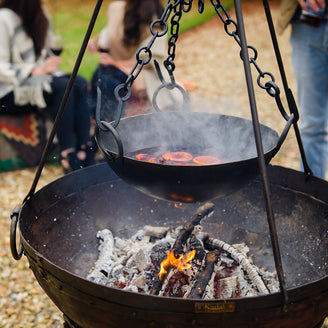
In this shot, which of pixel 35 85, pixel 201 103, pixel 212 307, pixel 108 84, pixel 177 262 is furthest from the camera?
pixel 201 103

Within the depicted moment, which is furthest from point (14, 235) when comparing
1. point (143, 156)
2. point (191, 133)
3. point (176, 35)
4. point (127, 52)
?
point (127, 52)

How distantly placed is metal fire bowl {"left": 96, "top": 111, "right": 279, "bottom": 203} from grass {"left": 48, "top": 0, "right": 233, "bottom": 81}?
16.3ft

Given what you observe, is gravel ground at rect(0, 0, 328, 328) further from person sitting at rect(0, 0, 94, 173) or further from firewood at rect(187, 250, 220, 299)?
firewood at rect(187, 250, 220, 299)

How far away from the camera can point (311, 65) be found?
10.2 ft

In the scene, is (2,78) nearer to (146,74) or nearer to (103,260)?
(146,74)

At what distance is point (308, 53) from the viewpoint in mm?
3082

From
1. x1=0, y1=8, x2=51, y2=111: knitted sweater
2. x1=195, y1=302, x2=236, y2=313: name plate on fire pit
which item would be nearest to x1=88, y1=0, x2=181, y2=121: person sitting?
x1=0, y1=8, x2=51, y2=111: knitted sweater

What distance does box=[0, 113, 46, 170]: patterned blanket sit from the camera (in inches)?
168

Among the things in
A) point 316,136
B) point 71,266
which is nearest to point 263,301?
point 71,266

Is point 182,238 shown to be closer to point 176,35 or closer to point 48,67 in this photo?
point 176,35

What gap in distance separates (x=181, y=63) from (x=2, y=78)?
4.98m

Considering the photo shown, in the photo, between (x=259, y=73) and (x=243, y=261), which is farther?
(x=243, y=261)

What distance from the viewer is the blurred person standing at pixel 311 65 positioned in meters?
2.91

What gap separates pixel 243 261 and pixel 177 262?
0.39 m
